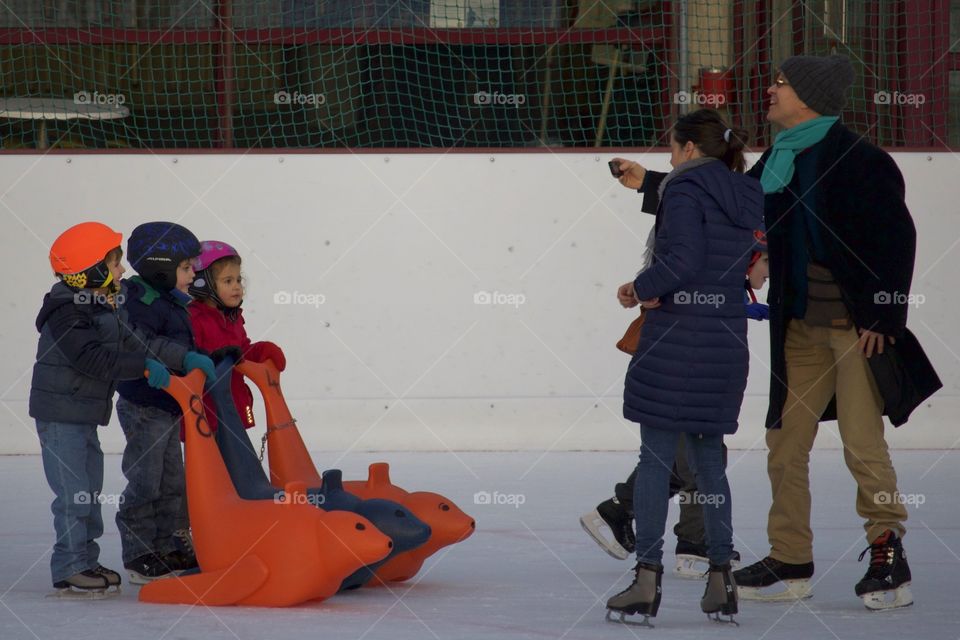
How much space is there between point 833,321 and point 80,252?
6.00 feet

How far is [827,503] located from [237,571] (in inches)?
96.4

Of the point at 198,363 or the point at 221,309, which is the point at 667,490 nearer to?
the point at 198,363

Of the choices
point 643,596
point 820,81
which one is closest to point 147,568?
point 643,596

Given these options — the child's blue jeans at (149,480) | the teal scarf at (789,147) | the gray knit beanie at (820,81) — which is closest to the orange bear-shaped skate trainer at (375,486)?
the child's blue jeans at (149,480)

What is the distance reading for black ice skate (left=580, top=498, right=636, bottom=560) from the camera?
3514 millimetres

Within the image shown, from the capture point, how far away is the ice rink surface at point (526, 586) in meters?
2.81

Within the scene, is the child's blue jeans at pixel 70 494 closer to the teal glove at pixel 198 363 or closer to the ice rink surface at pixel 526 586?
the ice rink surface at pixel 526 586

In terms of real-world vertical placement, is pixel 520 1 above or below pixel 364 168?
above

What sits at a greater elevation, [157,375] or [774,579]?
[157,375]

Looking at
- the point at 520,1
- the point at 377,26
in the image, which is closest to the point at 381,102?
the point at 377,26

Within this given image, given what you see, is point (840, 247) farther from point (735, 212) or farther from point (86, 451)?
point (86, 451)

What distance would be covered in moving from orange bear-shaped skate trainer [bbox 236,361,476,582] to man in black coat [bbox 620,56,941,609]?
0.72m

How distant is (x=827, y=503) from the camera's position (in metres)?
4.66

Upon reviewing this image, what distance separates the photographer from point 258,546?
117 inches
